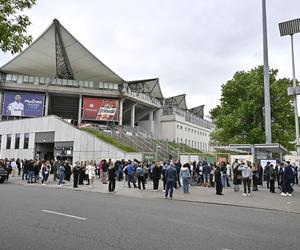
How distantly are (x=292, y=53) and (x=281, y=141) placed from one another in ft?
28.7

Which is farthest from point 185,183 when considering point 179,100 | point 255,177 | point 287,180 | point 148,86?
point 179,100

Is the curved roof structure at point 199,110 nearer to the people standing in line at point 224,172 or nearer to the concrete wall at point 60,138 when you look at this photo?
the concrete wall at point 60,138

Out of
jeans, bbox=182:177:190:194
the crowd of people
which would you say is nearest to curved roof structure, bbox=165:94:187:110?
the crowd of people

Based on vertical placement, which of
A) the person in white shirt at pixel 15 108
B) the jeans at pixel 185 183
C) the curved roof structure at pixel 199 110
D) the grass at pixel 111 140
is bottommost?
the jeans at pixel 185 183

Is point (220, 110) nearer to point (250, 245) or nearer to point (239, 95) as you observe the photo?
point (239, 95)

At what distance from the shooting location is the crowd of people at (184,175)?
622 inches

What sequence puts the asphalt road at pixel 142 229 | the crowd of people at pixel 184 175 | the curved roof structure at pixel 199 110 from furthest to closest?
the curved roof structure at pixel 199 110
the crowd of people at pixel 184 175
the asphalt road at pixel 142 229

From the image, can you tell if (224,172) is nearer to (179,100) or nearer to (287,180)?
(287,180)

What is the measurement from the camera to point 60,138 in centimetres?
3881

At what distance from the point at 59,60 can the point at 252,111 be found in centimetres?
4175

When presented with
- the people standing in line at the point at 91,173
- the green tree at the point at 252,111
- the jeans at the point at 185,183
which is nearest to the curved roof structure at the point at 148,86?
the green tree at the point at 252,111

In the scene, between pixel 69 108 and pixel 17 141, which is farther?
pixel 69 108

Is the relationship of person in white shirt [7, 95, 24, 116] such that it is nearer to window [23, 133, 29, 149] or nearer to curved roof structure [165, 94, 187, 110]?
window [23, 133, 29, 149]

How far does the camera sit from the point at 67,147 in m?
37.7
